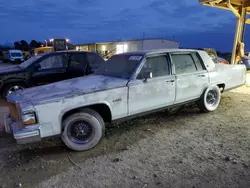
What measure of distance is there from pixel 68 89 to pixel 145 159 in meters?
1.74

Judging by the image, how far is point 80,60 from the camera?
789 cm

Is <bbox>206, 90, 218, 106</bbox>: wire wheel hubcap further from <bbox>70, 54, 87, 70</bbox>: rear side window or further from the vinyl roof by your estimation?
the vinyl roof

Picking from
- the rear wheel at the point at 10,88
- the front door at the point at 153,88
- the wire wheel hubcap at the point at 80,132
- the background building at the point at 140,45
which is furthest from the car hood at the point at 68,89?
the background building at the point at 140,45

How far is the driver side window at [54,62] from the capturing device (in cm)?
761

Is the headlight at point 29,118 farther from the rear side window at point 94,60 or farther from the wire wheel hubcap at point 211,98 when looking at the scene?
the rear side window at point 94,60

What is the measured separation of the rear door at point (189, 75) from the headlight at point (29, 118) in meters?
2.94

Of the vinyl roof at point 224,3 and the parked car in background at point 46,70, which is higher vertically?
the vinyl roof at point 224,3

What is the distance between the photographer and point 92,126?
3904 millimetres

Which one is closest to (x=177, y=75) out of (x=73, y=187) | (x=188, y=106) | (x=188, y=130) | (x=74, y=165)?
(x=188, y=130)

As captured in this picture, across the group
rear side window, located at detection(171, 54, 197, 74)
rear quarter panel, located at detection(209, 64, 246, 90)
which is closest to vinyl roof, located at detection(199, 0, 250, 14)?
rear quarter panel, located at detection(209, 64, 246, 90)

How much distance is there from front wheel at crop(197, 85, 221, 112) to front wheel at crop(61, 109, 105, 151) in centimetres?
280

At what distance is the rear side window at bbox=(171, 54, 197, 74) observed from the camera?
16.5 ft

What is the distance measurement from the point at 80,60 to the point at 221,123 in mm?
5017

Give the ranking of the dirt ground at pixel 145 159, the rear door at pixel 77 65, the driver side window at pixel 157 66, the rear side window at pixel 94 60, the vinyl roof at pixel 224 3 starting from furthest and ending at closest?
the vinyl roof at pixel 224 3 < the rear side window at pixel 94 60 < the rear door at pixel 77 65 < the driver side window at pixel 157 66 < the dirt ground at pixel 145 159
